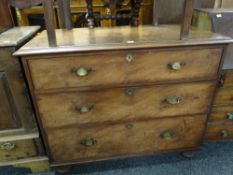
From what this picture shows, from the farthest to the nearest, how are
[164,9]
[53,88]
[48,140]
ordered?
[164,9] → [48,140] → [53,88]

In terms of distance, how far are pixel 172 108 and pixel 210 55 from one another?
0.37m

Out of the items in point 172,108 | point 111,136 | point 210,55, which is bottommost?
point 111,136

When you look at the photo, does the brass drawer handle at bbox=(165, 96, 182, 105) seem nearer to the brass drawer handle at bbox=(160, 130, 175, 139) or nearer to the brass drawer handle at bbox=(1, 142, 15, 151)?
the brass drawer handle at bbox=(160, 130, 175, 139)

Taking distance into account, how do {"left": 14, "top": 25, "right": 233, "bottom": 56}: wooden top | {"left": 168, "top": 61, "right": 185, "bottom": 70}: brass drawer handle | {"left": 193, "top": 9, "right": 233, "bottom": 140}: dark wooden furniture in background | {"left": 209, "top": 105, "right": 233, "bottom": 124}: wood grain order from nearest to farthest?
{"left": 14, "top": 25, "right": 233, "bottom": 56}: wooden top < {"left": 168, "top": 61, "right": 185, "bottom": 70}: brass drawer handle < {"left": 193, "top": 9, "right": 233, "bottom": 140}: dark wooden furniture in background < {"left": 209, "top": 105, "right": 233, "bottom": 124}: wood grain

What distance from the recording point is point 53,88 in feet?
3.39

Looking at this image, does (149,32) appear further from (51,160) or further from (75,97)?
(51,160)

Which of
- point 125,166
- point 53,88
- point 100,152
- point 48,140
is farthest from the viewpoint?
point 125,166

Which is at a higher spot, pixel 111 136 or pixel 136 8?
pixel 136 8

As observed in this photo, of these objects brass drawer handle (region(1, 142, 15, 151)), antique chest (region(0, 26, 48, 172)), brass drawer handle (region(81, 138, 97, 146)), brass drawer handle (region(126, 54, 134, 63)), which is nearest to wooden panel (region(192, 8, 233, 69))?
brass drawer handle (region(126, 54, 134, 63))

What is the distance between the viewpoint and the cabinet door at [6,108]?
3.59ft

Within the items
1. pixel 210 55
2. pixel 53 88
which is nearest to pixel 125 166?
pixel 53 88

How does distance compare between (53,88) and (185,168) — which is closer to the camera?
(53,88)

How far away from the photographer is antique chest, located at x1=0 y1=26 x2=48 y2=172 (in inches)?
41.3

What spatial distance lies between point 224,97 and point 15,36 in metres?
1.38
